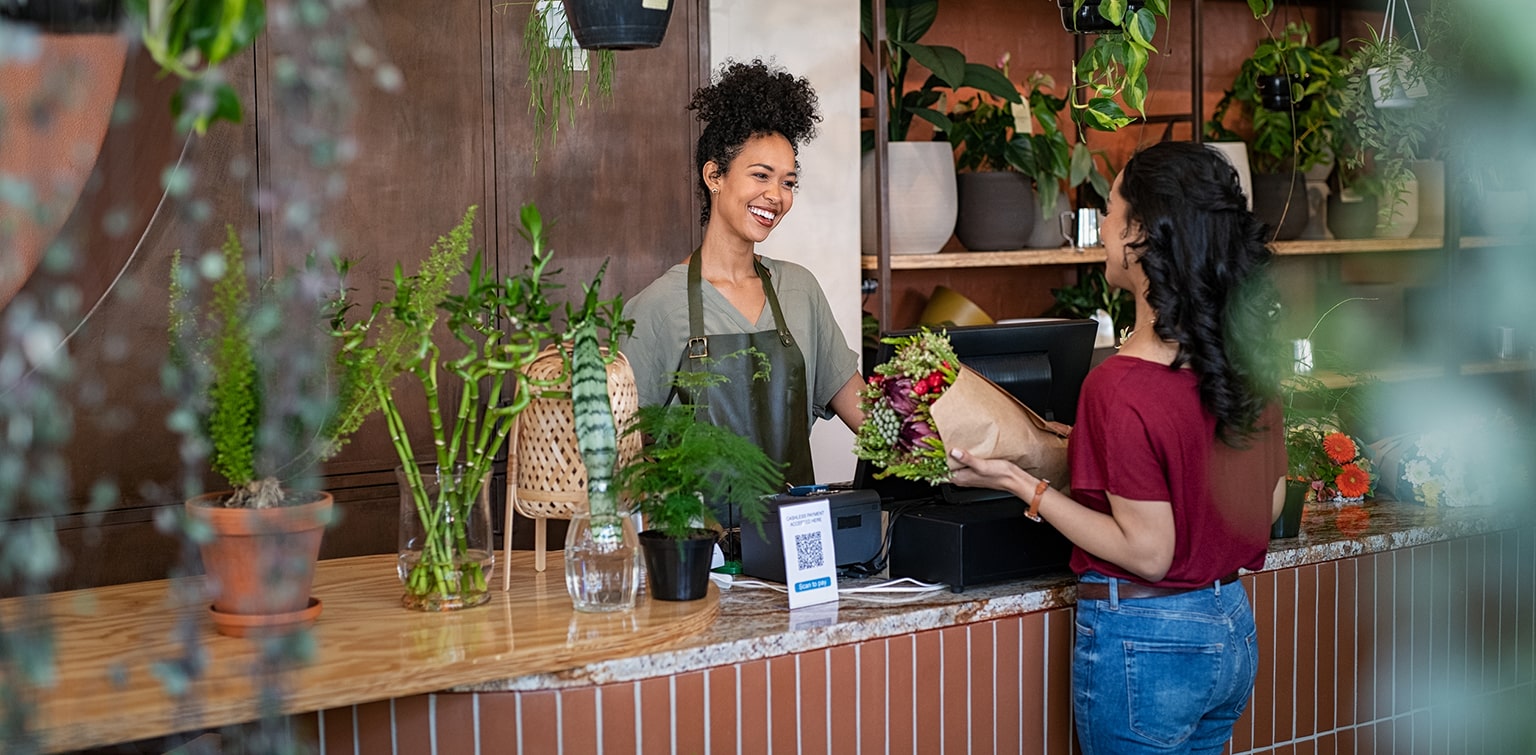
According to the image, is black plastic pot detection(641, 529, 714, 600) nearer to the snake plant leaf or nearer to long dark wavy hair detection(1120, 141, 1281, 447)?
the snake plant leaf

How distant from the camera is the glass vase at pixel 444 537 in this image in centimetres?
184

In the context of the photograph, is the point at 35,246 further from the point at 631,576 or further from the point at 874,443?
the point at 874,443

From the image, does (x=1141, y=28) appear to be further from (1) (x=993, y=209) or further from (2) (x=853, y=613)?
(1) (x=993, y=209)

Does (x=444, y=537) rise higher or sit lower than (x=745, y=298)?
lower

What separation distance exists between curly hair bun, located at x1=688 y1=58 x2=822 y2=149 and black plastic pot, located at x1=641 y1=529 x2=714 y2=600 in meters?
1.14

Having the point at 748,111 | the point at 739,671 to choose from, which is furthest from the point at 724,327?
the point at 739,671

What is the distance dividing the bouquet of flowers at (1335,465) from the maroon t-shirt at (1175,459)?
2.68 ft

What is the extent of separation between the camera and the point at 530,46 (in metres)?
3.11

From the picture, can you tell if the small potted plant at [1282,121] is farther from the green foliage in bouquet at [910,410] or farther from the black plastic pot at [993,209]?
the green foliage in bouquet at [910,410]

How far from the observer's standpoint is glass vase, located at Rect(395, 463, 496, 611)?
6.05 ft

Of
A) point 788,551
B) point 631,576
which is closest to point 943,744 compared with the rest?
point 788,551

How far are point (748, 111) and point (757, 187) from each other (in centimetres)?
16

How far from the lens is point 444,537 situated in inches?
73.2

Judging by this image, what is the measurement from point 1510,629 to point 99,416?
300 cm
